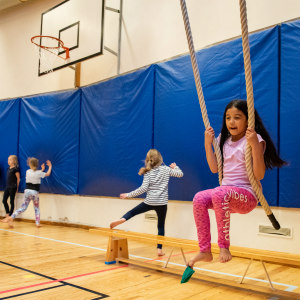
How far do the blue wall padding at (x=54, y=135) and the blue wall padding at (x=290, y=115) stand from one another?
355cm

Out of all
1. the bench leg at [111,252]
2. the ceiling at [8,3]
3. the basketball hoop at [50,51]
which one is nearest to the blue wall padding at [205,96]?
the bench leg at [111,252]

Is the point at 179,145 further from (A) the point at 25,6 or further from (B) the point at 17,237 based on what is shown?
(A) the point at 25,6

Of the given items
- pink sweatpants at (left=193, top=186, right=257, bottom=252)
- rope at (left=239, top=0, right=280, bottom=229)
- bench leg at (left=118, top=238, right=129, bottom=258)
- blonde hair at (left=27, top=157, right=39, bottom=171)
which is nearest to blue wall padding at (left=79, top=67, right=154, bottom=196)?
blonde hair at (left=27, top=157, right=39, bottom=171)

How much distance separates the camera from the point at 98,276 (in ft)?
9.94

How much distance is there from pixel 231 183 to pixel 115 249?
6.33ft

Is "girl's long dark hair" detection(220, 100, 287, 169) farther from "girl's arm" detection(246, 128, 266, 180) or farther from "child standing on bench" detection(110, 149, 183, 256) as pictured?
"child standing on bench" detection(110, 149, 183, 256)

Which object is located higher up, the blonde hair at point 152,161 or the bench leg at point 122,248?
the blonde hair at point 152,161

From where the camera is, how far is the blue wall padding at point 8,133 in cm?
693

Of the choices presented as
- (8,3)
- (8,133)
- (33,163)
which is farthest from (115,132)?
(8,3)

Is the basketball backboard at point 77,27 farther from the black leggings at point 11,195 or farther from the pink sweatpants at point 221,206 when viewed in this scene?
the pink sweatpants at point 221,206

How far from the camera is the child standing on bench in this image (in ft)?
13.0

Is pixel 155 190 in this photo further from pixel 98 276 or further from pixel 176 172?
pixel 98 276

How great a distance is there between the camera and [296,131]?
3510mm

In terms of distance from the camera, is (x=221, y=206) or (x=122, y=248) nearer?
(x=221, y=206)
